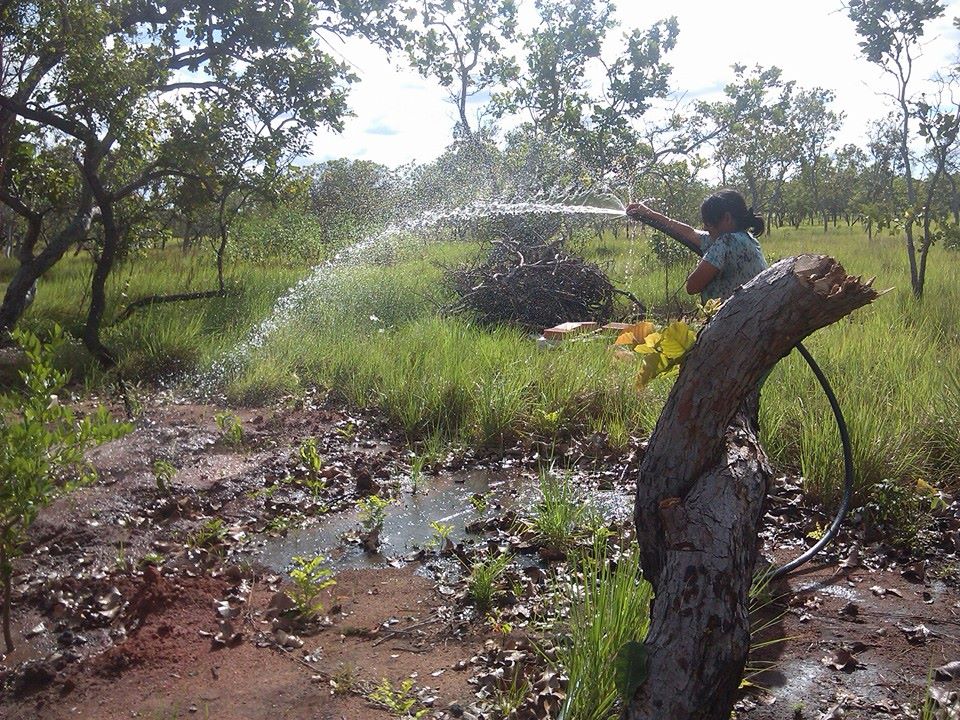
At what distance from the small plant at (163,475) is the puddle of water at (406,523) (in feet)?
2.91

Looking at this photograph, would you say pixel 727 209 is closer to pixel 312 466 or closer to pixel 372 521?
pixel 372 521

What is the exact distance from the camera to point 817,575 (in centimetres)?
379

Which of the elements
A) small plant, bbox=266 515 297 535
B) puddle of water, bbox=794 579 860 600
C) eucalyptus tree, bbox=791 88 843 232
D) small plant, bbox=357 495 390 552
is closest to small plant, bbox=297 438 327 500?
small plant, bbox=266 515 297 535

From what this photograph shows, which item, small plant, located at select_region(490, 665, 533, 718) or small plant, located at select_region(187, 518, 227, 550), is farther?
small plant, located at select_region(187, 518, 227, 550)

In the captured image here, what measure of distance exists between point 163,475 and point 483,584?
251 cm

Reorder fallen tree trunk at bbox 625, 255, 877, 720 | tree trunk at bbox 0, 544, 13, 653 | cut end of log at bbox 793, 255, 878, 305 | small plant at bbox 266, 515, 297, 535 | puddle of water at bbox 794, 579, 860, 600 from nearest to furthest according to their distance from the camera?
fallen tree trunk at bbox 625, 255, 877, 720 → cut end of log at bbox 793, 255, 878, 305 → tree trunk at bbox 0, 544, 13, 653 → puddle of water at bbox 794, 579, 860, 600 → small plant at bbox 266, 515, 297, 535

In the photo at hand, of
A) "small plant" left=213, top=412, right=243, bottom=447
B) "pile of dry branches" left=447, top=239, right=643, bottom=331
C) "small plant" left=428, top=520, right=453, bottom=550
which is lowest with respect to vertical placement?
"small plant" left=428, top=520, right=453, bottom=550

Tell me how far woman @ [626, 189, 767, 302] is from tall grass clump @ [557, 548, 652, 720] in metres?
1.93

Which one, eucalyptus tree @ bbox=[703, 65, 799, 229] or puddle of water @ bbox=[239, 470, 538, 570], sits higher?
eucalyptus tree @ bbox=[703, 65, 799, 229]

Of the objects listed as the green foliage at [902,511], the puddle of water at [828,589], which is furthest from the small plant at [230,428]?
the green foliage at [902,511]

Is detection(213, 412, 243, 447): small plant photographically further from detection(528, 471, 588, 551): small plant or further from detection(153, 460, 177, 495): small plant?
detection(528, 471, 588, 551): small plant

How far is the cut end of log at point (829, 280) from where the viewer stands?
218cm

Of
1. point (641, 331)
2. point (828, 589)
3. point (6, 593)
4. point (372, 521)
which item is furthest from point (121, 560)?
point (828, 589)

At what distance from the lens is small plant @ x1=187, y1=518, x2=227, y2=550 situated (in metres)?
4.24
